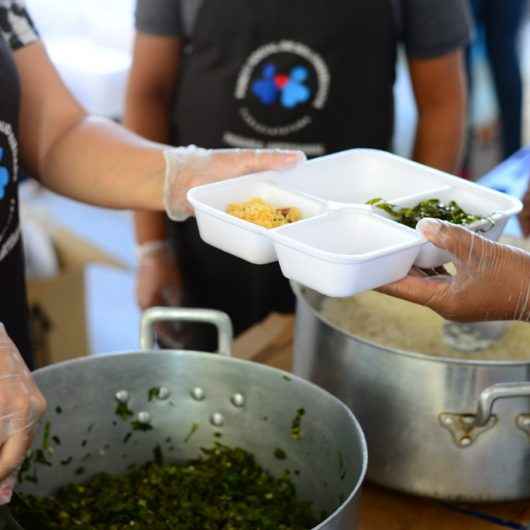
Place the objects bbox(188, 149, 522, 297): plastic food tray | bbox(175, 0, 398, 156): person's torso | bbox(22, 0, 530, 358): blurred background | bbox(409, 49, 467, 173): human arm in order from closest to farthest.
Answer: bbox(188, 149, 522, 297): plastic food tray
bbox(175, 0, 398, 156): person's torso
bbox(409, 49, 467, 173): human arm
bbox(22, 0, 530, 358): blurred background

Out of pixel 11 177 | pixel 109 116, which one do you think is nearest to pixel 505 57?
pixel 109 116

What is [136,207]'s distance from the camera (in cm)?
121

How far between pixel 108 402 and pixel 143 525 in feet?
0.47

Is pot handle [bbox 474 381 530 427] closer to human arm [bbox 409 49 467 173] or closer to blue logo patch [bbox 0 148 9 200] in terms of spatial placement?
blue logo patch [bbox 0 148 9 200]

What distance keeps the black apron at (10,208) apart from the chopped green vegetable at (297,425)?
44 cm

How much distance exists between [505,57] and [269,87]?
6.44 feet

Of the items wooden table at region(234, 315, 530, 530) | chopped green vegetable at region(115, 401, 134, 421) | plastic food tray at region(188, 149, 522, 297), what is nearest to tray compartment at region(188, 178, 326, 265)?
plastic food tray at region(188, 149, 522, 297)

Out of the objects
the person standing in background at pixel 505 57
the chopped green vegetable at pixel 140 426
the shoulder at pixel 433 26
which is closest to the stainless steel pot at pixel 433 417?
the chopped green vegetable at pixel 140 426

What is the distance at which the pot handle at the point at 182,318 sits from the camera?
3.27ft

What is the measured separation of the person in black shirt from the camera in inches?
43.5

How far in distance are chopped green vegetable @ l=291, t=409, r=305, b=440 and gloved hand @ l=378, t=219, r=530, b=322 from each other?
16cm

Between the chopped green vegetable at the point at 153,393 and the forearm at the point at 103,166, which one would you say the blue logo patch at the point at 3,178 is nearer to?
the forearm at the point at 103,166

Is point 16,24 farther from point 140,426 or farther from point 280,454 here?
point 280,454

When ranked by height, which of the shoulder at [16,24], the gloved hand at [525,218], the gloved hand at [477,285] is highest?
the shoulder at [16,24]
